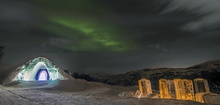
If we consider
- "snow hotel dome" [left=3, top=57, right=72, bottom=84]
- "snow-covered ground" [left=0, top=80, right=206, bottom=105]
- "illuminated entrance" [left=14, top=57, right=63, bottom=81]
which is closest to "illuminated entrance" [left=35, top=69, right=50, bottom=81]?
"snow hotel dome" [left=3, top=57, right=72, bottom=84]

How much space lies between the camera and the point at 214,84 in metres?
73.6

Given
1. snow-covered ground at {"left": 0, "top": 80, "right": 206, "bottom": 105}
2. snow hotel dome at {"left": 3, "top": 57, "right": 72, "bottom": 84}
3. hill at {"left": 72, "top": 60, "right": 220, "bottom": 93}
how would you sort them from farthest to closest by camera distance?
hill at {"left": 72, "top": 60, "right": 220, "bottom": 93} → snow hotel dome at {"left": 3, "top": 57, "right": 72, "bottom": 84} → snow-covered ground at {"left": 0, "top": 80, "right": 206, "bottom": 105}

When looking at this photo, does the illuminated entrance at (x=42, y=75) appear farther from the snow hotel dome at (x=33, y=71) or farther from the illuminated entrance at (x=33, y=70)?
the illuminated entrance at (x=33, y=70)

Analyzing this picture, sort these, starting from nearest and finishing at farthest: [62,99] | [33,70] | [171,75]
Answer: [62,99] < [33,70] < [171,75]

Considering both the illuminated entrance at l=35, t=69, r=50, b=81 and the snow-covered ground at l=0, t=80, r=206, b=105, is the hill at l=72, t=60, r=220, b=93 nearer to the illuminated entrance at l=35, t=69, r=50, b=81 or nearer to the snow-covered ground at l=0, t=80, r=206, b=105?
the illuminated entrance at l=35, t=69, r=50, b=81

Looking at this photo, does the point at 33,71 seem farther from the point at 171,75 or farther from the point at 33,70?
the point at 171,75

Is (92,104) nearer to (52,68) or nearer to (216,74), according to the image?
(52,68)

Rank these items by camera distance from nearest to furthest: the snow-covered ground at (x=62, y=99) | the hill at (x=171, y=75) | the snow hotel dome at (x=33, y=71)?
the snow-covered ground at (x=62, y=99) → the snow hotel dome at (x=33, y=71) → the hill at (x=171, y=75)

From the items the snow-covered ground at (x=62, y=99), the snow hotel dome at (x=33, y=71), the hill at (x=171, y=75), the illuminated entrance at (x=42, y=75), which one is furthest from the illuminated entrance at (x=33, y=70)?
the hill at (x=171, y=75)

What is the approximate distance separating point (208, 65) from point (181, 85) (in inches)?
3639

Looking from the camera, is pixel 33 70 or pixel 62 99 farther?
pixel 33 70

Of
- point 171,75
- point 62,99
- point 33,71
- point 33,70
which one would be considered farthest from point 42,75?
point 171,75

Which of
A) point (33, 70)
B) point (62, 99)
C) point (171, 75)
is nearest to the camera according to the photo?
point (62, 99)

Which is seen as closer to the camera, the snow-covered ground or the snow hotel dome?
the snow-covered ground
